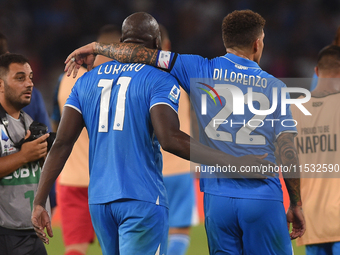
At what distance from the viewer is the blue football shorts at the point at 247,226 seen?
297 centimetres

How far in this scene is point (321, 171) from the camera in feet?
12.2

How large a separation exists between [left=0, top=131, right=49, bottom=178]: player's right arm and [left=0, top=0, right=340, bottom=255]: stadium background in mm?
9349

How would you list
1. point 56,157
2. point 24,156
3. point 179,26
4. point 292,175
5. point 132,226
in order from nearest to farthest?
1. point 132,226
2. point 56,157
3. point 292,175
4. point 24,156
5. point 179,26

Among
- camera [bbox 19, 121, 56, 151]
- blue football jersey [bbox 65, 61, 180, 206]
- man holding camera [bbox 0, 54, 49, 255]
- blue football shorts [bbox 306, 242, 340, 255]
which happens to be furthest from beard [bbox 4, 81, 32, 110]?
blue football shorts [bbox 306, 242, 340, 255]

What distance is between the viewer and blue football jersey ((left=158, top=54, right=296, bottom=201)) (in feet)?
10.0

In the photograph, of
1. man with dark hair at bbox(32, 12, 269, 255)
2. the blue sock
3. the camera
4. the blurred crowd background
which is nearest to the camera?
man with dark hair at bbox(32, 12, 269, 255)

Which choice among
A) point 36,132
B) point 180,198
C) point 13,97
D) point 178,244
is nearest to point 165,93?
point 36,132

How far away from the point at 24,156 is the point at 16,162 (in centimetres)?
7

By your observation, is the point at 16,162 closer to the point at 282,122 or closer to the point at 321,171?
the point at 282,122

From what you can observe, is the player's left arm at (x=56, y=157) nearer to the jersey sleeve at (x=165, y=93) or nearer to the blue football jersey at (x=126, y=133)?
the blue football jersey at (x=126, y=133)

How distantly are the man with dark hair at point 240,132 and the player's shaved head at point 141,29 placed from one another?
0.28 feet

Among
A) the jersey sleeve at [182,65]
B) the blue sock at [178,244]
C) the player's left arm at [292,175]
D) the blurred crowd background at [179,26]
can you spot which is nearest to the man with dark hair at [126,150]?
the jersey sleeve at [182,65]

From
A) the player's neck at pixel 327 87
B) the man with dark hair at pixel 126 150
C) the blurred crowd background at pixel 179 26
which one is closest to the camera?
the man with dark hair at pixel 126 150

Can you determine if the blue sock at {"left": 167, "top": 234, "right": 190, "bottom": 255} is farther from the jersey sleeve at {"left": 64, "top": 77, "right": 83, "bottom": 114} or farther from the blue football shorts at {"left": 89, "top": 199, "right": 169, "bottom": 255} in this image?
the jersey sleeve at {"left": 64, "top": 77, "right": 83, "bottom": 114}
